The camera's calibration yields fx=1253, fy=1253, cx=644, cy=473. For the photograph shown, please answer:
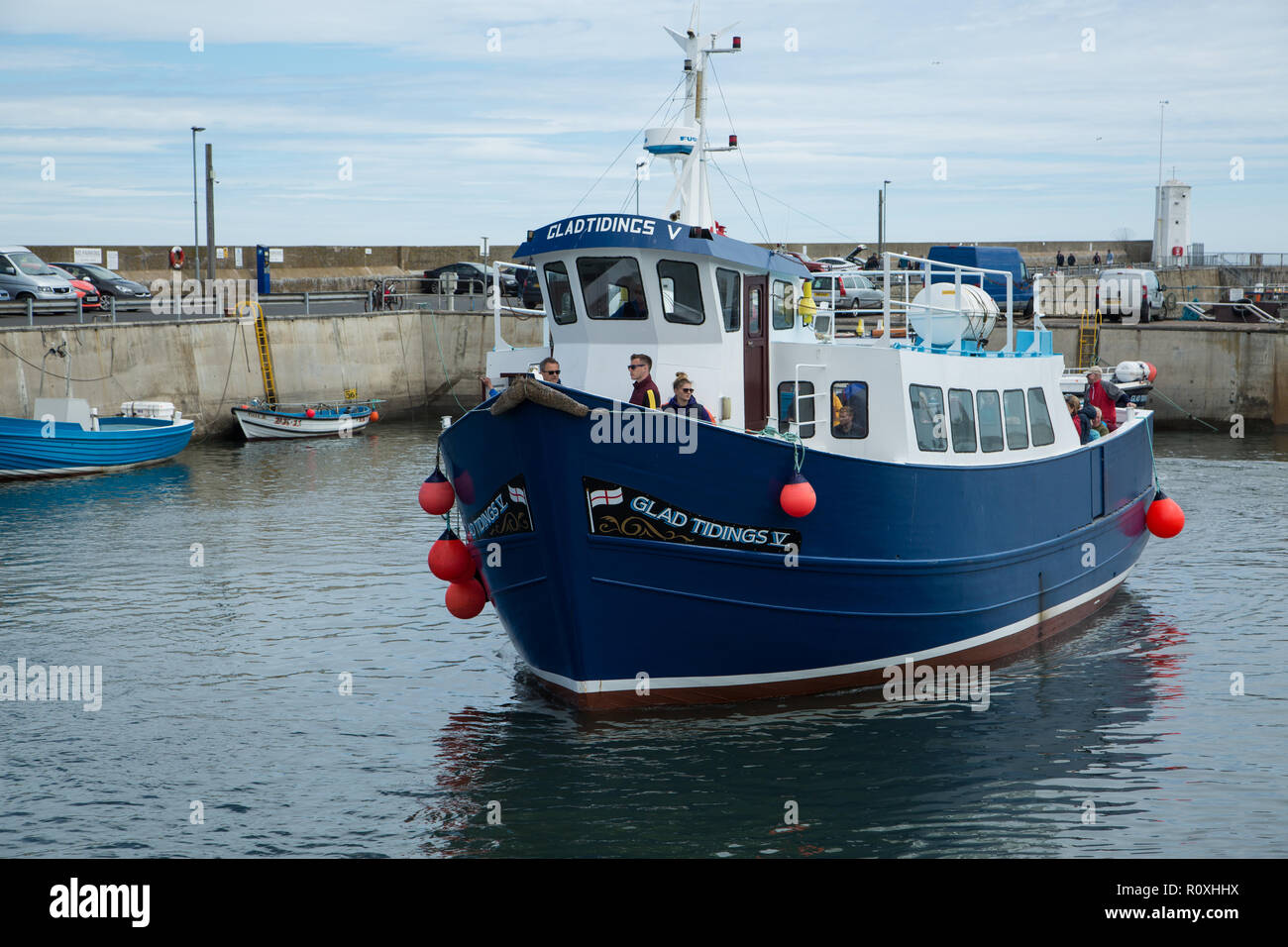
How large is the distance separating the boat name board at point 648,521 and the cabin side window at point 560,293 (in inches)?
101

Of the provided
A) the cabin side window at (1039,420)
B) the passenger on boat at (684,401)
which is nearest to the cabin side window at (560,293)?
the passenger on boat at (684,401)

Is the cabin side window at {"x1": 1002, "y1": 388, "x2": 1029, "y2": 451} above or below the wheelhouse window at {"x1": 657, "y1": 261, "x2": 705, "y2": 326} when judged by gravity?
below

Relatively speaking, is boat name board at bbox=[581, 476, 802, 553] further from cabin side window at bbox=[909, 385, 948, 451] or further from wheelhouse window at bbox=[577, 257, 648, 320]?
cabin side window at bbox=[909, 385, 948, 451]

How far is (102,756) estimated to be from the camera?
1202cm

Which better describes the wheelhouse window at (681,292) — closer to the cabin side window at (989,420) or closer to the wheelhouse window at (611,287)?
the wheelhouse window at (611,287)

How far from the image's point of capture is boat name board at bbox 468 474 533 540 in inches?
470

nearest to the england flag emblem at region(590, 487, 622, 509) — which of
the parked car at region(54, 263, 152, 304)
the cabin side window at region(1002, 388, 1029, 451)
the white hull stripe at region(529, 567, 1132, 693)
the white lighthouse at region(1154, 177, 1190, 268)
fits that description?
the white hull stripe at region(529, 567, 1132, 693)

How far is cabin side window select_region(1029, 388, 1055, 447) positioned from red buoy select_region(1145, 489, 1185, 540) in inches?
134

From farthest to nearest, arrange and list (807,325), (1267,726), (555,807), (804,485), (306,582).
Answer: (306,582), (807,325), (1267,726), (804,485), (555,807)

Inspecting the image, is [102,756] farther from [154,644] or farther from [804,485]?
[804,485]

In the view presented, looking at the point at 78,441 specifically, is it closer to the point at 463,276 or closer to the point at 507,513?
the point at 507,513
